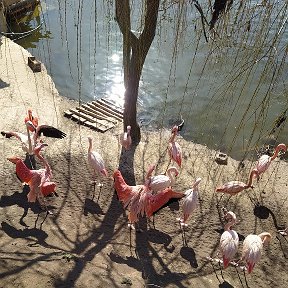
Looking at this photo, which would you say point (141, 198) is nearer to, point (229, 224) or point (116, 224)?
point (116, 224)

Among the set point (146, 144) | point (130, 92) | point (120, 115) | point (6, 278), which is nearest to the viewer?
point (6, 278)

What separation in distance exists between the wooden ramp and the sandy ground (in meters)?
0.16

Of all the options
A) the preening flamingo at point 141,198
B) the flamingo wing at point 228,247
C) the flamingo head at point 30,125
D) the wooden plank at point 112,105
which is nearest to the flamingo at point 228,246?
the flamingo wing at point 228,247

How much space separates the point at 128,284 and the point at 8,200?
2086mm

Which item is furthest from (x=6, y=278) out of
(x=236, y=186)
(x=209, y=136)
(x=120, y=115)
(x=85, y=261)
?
(x=209, y=136)

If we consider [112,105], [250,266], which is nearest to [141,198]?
[250,266]

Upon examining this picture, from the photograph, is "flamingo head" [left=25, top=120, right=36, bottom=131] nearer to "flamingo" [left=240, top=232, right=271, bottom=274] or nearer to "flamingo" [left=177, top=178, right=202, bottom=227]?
"flamingo" [left=177, top=178, right=202, bottom=227]

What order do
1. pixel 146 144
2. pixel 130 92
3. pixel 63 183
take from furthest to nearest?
pixel 146 144 < pixel 130 92 < pixel 63 183

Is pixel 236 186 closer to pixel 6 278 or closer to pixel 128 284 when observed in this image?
pixel 128 284

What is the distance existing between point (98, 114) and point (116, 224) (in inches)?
111

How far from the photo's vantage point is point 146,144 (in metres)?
6.28

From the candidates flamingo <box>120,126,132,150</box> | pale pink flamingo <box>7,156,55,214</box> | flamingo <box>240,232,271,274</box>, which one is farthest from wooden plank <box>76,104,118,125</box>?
flamingo <box>240,232,271,274</box>

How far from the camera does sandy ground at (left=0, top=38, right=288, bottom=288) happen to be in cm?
358

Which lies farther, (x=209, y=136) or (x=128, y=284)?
(x=209, y=136)
